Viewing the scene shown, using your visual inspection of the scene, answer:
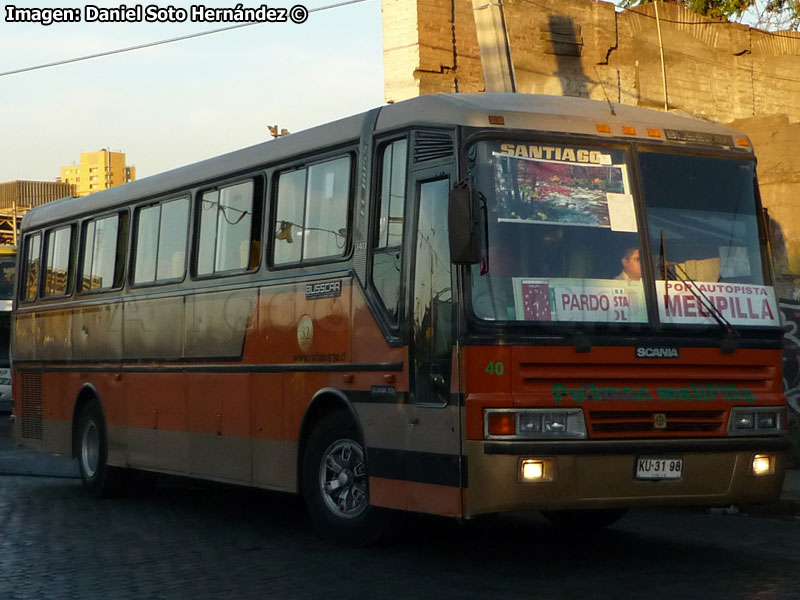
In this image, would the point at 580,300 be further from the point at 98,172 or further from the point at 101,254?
the point at 98,172

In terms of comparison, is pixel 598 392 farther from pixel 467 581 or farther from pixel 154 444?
pixel 154 444

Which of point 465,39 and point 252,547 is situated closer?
point 252,547

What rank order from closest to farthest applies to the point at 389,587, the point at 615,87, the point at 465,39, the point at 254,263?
the point at 389,587 → the point at 254,263 → the point at 465,39 → the point at 615,87

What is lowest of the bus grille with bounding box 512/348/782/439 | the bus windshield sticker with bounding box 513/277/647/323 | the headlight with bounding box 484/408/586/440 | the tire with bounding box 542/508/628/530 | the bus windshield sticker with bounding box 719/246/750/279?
the tire with bounding box 542/508/628/530

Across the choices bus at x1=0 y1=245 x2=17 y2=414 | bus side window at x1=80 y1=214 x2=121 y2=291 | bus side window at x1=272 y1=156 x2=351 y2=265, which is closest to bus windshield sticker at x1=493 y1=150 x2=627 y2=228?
bus side window at x1=272 y1=156 x2=351 y2=265

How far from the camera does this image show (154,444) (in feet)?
41.5

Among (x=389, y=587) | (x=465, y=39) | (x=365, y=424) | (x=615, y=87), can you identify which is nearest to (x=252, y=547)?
(x=365, y=424)

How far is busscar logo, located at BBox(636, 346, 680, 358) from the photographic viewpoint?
8352 millimetres

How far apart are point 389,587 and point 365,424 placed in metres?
1.58

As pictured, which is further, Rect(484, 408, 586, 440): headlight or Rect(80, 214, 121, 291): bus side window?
Rect(80, 214, 121, 291): bus side window

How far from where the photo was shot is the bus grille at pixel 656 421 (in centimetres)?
821

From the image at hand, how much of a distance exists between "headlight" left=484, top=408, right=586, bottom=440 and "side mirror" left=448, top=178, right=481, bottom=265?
3.10 feet

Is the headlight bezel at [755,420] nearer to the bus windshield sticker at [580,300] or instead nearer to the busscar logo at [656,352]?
the busscar logo at [656,352]

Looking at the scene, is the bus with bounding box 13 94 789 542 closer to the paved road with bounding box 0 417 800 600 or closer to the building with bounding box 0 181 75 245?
the paved road with bounding box 0 417 800 600
